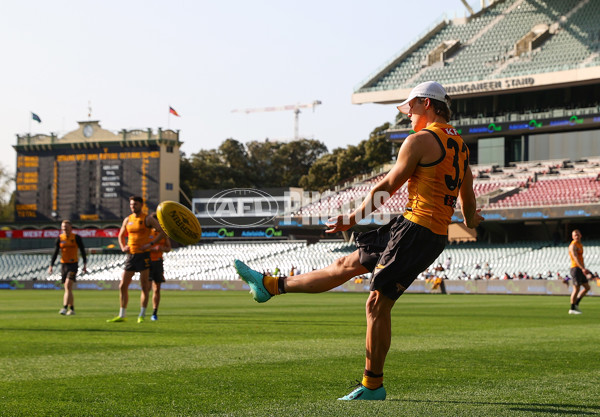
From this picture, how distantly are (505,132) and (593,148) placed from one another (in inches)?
233

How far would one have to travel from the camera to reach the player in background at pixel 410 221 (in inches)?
245

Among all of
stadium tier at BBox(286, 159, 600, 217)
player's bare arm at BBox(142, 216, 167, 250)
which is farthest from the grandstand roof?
player's bare arm at BBox(142, 216, 167, 250)

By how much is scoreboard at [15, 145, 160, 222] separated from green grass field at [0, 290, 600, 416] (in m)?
46.5

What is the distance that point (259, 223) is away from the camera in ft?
209

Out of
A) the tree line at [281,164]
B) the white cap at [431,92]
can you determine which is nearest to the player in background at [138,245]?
the white cap at [431,92]

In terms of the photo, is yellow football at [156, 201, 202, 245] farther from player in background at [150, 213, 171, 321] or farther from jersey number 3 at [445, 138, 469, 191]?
player in background at [150, 213, 171, 321]

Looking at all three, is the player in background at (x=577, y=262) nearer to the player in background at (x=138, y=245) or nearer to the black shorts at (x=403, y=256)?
the player in background at (x=138, y=245)

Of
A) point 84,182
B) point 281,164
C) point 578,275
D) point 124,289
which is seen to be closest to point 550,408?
point 124,289

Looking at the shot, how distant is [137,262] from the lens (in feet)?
50.5

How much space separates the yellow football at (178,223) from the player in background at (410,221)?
3379 millimetres

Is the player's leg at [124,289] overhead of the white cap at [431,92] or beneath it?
beneath

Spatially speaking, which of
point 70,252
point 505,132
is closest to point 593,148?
point 505,132

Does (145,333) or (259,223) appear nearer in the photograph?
(145,333)

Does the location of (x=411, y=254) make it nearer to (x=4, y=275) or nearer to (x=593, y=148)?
(x=593, y=148)
